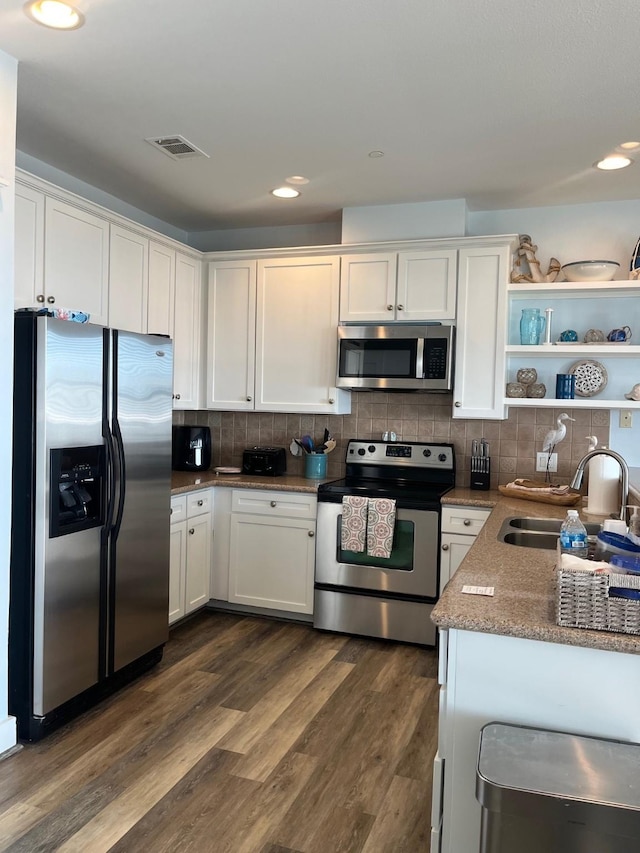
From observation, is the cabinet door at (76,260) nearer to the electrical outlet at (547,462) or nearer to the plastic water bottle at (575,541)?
the plastic water bottle at (575,541)

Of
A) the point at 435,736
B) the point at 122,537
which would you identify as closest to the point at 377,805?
the point at 435,736

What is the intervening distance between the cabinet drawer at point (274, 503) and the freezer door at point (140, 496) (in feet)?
2.58

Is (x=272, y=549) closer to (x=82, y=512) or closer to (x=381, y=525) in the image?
(x=381, y=525)

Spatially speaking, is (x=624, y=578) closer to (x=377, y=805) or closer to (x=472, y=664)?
(x=472, y=664)

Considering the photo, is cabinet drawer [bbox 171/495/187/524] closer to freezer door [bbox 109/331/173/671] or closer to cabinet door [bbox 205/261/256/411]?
freezer door [bbox 109/331/173/671]

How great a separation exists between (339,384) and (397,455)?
62cm

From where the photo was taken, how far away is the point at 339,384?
3.98m

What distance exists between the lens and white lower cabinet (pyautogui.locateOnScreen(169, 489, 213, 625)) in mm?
3629

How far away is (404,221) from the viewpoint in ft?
13.0

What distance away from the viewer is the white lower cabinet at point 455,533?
11.5 ft

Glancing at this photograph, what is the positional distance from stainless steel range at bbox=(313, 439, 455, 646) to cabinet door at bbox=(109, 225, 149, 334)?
1462mm

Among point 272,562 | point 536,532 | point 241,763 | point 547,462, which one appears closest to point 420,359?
point 547,462

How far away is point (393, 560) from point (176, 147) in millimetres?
2442

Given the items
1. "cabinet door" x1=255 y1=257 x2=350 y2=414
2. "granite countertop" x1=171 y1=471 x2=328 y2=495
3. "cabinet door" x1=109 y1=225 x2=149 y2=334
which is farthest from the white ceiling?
"granite countertop" x1=171 y1=471 x2=328 y2=495
